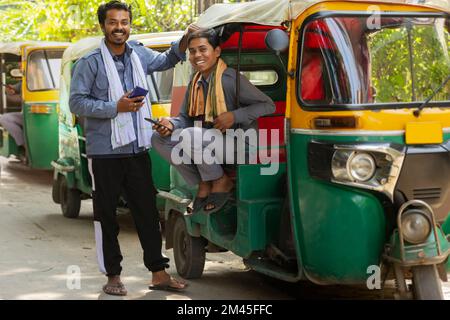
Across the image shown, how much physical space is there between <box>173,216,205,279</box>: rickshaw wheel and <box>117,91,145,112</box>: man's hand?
1.42 m

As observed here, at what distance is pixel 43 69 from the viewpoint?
47.3 ft

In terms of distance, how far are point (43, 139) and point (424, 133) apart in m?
9.45

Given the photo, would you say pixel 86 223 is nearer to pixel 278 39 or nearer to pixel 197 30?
pixel 197 30

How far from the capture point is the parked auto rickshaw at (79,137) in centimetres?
958

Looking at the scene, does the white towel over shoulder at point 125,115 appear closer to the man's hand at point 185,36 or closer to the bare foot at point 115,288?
the man's hand at point 185,36

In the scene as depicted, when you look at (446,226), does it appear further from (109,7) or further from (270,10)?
(109,7)

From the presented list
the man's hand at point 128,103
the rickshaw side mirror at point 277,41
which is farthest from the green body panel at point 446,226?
the man's hand at point 128,103

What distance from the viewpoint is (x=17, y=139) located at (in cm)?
1518

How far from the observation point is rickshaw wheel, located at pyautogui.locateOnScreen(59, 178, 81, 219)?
10922 millimetres

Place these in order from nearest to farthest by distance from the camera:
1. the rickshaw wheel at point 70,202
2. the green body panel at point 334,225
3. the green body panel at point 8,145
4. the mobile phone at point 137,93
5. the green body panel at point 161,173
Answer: the green body panel at point 334,225, the mobile phone at point 137,93, the green body panel at point 161,173, the rickshaw wheel at point 70,202, the green body panel at point 8,145

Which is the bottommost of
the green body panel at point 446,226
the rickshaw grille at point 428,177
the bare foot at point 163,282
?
the bare foot at point 163,282

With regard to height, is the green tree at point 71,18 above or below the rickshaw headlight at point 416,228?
above

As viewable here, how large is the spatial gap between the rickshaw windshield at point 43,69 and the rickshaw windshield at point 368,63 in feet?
30.5

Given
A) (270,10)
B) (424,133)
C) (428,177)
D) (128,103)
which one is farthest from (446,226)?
(128,103)
